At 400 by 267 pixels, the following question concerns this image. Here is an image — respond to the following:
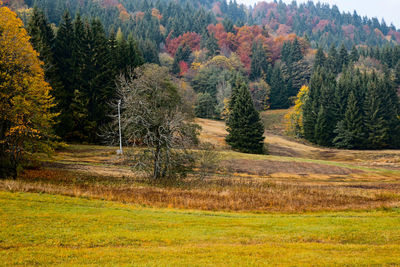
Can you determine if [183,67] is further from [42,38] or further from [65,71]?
[42,38]

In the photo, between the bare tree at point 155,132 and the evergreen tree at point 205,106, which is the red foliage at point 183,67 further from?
the bare tree at point 155,132

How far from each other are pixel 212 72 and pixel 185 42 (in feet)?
140

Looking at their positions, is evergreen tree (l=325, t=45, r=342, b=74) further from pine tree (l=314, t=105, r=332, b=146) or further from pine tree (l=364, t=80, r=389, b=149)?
pine tree (l=314, t=105, r=332, b=146)

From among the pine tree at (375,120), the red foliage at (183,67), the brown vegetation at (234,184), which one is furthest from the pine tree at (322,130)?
the red foliage at (183,67)

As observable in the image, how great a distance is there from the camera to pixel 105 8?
19088 cm

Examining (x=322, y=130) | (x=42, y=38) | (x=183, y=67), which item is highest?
(x=183, y=67)

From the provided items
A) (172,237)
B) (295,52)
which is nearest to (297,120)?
(295,52)

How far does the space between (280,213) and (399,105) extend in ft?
292

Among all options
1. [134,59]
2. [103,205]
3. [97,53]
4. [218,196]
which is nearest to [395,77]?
[134,59]

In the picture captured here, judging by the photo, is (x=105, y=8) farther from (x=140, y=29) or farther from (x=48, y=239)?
(x=48, y=239)

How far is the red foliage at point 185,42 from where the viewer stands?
6304 inches

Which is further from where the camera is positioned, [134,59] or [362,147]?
[362,147]

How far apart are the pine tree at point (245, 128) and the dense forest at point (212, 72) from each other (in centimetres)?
302

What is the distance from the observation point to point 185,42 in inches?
6255
